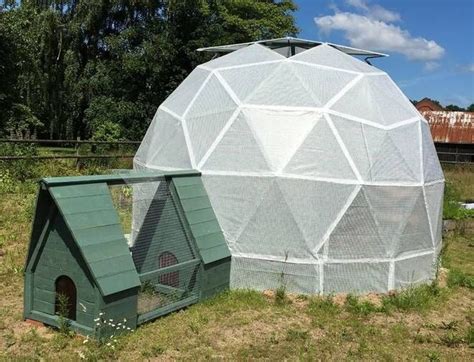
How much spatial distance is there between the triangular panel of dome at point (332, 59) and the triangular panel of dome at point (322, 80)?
238 millimetres

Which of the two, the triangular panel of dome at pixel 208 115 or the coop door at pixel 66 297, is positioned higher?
the triangular panel of dome at pixel 208 115

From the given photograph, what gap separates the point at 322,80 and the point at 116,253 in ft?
14.6

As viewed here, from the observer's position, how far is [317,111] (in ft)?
26.1

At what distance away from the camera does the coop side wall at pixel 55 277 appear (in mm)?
5746

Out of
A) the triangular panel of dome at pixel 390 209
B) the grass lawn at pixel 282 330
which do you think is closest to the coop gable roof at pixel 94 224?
the grass lawn at pixel 282 330

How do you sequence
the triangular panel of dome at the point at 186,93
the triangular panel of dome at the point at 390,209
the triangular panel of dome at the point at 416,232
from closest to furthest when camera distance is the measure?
the triangular panel of dome at the point at 390,209
the triangular panel of dome at the point at 416,232
the triangular panel of dome at the point at 186,93

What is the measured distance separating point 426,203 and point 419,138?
1099 mm

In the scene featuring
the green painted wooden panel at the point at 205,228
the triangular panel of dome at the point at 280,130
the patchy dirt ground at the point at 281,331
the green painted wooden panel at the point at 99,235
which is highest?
the triangular panel of dome at the point at 280,130

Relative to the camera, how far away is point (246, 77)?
8711 millimetres

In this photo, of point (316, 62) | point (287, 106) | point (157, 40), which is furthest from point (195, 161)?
point (157, 40)

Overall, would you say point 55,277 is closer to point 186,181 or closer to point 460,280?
point 186,181

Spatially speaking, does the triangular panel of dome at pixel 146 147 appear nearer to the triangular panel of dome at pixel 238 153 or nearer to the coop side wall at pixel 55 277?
the triangular panel of dome at pixel 238 153

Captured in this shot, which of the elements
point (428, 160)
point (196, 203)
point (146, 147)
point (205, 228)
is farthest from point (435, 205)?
point (146, 147)

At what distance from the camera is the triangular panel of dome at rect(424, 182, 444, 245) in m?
8.32
